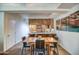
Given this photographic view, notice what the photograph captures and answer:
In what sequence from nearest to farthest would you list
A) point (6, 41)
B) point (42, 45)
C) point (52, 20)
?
1. point (42, 45)
2. point (6, 41)
3. point (52, 20)

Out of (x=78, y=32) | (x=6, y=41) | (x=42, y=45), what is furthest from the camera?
(x=6, y=41)

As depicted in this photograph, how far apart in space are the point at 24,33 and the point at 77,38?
510 centimetres

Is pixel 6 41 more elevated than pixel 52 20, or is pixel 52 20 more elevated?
pixel 52 20

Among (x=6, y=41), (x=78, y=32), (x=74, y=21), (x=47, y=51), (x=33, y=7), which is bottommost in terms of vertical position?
(x=47, y=51)

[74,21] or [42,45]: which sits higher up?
[74,21]

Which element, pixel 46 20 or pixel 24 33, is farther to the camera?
pixel 46 20

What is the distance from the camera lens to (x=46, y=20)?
10773 mm

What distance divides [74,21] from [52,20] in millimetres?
5623
